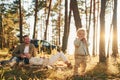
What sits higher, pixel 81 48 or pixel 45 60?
pixel 81 48

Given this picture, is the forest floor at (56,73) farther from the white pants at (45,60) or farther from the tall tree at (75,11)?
the tall tree at (75,11)

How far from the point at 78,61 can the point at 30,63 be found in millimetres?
2441

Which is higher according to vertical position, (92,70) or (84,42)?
(84,42)

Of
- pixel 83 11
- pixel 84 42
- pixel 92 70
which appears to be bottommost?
pixel 92 70

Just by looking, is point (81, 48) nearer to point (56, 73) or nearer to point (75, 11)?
point (56, 73)

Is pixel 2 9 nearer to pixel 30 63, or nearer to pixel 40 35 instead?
pixel 40 35

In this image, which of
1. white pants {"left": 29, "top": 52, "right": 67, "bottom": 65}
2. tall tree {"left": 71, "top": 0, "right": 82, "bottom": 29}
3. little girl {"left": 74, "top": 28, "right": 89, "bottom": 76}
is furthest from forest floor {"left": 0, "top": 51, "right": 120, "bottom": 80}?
tall tree {"left": 71, "top": 0, "right": 82, "bottom": 29}

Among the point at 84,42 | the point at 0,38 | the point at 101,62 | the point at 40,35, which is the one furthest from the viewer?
the point at 40,35

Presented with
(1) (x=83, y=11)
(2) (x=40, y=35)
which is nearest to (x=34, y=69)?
(1) (x=83, y=11)

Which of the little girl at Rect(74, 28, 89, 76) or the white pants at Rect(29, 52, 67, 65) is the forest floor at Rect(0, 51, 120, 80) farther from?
the little girl at Rect(74, 28, 89, 76)

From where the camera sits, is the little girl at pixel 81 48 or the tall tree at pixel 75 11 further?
the tall tree at pixel 75 11

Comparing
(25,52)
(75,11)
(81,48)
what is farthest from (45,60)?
(75,11)

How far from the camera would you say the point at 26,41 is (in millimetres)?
11961

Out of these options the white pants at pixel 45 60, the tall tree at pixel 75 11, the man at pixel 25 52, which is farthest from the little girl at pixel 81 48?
the tall tree at pixel 75 11
